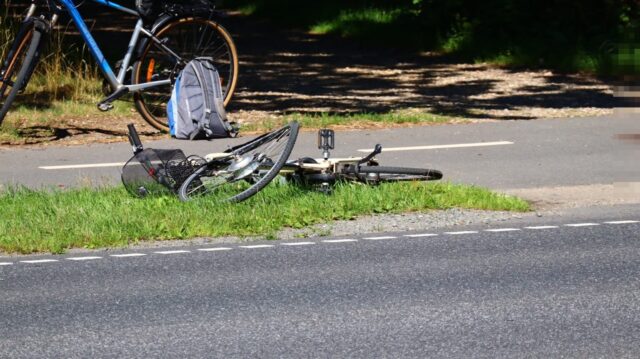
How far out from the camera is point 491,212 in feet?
29.3

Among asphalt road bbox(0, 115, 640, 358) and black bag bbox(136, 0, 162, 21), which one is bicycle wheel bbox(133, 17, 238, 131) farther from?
asphalt road bbox(0, 115, 640, 358)

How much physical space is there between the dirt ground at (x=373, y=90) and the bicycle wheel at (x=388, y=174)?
3.82m

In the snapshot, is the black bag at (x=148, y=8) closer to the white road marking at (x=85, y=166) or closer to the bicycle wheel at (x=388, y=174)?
the white road marking at (x=85, y=166)

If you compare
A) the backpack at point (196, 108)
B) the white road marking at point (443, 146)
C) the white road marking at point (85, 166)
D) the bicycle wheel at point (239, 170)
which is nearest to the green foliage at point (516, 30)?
the white road marking at point (443, 146)

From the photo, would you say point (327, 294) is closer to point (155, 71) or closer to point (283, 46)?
point (155, 71)

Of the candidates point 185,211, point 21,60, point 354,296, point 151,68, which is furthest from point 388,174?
point 21,60

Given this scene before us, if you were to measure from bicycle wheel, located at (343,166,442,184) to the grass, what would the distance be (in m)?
0.07

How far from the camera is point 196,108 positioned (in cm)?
1066

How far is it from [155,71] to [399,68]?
270 inches

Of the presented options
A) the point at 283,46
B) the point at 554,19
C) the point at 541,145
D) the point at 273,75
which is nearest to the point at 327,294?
the point at 541,145

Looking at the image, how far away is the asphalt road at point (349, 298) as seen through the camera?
5918 millimetres

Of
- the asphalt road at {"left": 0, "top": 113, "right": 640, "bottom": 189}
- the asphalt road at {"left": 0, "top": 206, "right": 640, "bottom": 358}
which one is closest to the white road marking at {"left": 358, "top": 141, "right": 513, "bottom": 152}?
the asphalt road at {"left": 0, "top": 113, "right": 640, "bottom": 189}

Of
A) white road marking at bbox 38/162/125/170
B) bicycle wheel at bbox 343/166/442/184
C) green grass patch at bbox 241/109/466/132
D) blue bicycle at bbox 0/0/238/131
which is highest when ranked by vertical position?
blue bicycle at bbox 0/0/238/131

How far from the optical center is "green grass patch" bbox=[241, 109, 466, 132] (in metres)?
13.1
